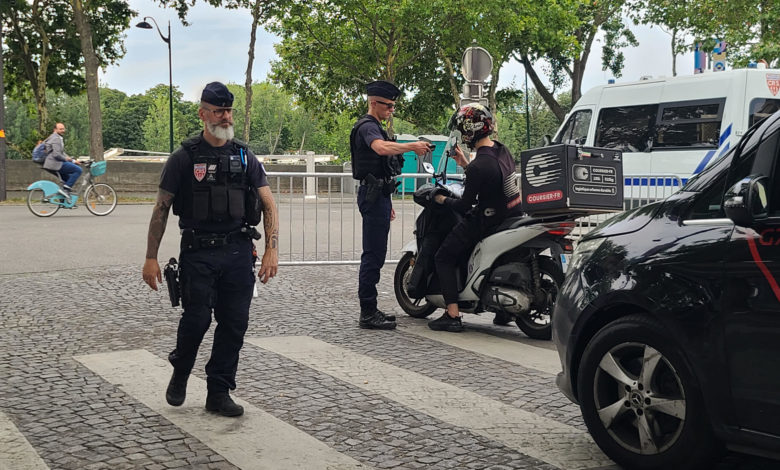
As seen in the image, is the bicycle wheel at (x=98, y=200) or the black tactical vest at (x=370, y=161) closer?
the black tactical vest at (x=370, y=161)

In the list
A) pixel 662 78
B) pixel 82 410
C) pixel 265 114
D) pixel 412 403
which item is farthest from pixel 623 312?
pixel 265 114

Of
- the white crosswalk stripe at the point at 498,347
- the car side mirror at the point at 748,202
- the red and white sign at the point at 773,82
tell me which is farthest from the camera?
the red and white sign at the point at 773,82

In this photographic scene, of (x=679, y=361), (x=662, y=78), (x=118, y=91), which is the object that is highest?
(x=118, y=91)

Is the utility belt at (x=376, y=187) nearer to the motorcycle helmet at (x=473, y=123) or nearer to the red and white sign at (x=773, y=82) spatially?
the motorcycle helmet at (x=473, y=123)

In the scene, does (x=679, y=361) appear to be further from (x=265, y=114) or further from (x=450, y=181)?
(x=265, y=114)

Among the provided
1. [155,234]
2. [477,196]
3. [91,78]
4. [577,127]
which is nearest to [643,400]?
[155,234]

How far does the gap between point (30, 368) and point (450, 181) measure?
3.63 m

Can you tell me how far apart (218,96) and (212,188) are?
473 millimetres

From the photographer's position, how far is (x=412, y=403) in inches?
199

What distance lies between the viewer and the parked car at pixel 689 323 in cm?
332

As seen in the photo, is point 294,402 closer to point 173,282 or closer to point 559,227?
point 173,282

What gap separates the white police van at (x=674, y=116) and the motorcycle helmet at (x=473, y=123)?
31.2 ft

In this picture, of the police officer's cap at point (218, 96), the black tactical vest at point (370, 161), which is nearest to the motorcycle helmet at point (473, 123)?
the black tactical vest at point (370, 161)

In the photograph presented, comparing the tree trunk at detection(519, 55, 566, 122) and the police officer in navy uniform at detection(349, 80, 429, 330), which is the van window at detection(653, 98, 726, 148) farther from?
the tree trunk at detection(519, 55, 566, 122)
